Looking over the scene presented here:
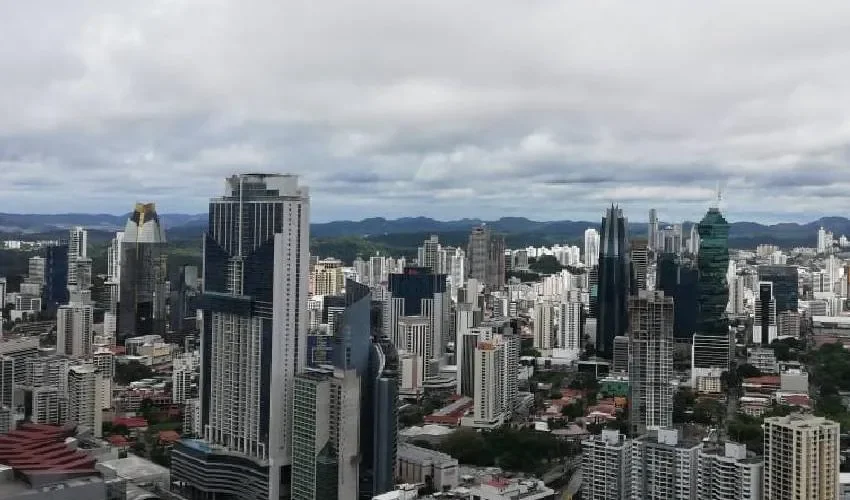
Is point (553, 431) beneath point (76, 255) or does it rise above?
beneath

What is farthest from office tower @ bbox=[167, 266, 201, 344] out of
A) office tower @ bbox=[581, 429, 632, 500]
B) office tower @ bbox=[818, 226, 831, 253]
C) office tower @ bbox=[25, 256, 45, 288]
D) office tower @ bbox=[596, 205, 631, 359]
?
office tower @ bbox=[818, 226, 831, 253]

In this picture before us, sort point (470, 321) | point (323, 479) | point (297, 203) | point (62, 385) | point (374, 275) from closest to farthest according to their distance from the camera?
point (323, 479) < point (297, 203) < point (62, 385) < point (470, 321) < point (374, 275)

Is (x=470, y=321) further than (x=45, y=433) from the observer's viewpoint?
Yes

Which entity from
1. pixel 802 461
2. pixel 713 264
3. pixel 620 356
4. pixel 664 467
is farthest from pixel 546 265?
pixel 802 461

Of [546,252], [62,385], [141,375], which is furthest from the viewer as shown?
[546,252]

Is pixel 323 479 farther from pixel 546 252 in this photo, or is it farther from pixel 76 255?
pixel 546 252

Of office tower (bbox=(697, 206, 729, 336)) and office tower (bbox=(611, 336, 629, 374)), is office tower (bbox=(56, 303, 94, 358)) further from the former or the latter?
office tower (bbox=(697, 206, 729, 336))

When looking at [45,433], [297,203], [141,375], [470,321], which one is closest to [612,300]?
[470,321]

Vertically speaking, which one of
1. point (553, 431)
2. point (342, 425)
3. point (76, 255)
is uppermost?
point (76, 255)
